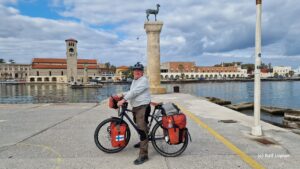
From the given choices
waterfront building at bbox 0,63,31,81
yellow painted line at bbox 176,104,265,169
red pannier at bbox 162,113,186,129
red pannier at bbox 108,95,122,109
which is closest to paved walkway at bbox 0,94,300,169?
yellow painted line at bbox 176,104,265,169

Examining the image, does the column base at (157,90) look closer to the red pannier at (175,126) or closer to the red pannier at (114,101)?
the red pannier at (114,101)

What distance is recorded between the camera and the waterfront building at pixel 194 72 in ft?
506

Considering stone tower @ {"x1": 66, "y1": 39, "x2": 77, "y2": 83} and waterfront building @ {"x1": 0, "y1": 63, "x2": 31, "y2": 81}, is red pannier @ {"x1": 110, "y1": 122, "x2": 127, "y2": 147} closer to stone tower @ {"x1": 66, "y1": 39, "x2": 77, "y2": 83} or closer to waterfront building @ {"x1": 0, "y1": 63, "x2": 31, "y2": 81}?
stone tower @ {"x1": 66, "y1": 39, "x2": 77, "y2": 83}

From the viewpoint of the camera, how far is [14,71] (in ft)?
529

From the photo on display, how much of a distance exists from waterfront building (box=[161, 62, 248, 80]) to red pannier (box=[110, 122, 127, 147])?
476 ft

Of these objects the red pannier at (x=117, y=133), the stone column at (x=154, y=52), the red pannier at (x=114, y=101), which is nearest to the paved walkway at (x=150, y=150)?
the red pannier at (x=117, y=133)

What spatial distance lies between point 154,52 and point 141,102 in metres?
15.6

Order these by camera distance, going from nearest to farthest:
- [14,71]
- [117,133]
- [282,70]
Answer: [117,133] < [14,71] < [282,70]

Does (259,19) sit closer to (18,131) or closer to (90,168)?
(90,168)

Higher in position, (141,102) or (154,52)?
(154,52)

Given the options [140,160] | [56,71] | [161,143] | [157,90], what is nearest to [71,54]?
[56,71]

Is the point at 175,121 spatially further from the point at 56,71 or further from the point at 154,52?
the point at 56,71

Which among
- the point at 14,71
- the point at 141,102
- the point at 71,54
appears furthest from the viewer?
the point at 14,71

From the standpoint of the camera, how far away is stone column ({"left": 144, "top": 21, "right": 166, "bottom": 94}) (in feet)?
64.2
